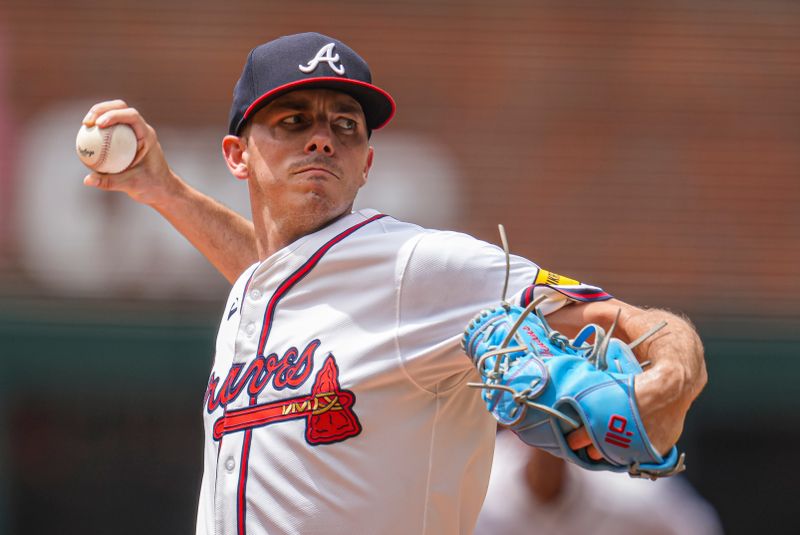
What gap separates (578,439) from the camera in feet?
6.56

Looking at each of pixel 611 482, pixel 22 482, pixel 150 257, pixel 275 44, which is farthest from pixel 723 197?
pixel 275 44

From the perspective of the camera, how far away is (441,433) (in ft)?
7.97

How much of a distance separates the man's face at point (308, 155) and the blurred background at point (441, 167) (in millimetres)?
4881

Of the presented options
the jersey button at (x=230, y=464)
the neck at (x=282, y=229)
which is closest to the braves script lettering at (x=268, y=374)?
the jersey button at (x=230, y=464)

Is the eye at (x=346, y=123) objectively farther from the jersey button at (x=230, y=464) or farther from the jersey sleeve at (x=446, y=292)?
the jersey button at (x=230, y=464)

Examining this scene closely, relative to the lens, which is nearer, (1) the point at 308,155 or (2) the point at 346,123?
(1) the point at 308,155

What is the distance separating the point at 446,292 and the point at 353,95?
628mm

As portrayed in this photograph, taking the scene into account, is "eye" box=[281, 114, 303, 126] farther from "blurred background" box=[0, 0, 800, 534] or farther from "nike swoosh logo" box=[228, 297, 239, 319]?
"blurred background" box=[0, 0, 800, 534]

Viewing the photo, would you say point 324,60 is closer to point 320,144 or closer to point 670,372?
point 320,144

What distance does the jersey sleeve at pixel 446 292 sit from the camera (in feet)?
7.56

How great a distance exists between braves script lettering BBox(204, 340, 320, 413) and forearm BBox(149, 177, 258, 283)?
0.69 metres

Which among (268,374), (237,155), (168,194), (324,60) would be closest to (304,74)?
(324,60)

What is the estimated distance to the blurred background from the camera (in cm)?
770

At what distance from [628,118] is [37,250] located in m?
4.11
